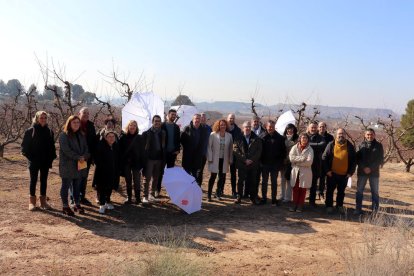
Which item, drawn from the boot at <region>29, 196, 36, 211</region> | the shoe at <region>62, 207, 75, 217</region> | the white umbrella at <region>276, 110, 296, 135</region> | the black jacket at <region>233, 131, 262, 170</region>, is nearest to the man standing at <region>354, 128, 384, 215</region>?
the black jacket at <region>233, 131, 262, 170</region>

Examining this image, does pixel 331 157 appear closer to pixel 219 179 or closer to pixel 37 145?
pixel 219 179

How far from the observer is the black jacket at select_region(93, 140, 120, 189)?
704 centimetres

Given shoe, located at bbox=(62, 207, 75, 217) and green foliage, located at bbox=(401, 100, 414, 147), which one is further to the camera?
A: green foliage, located at bbox=(401, 100, 414, 147)

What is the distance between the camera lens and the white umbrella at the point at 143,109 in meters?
8.74

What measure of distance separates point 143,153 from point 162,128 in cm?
65

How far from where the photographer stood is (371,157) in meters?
7.59

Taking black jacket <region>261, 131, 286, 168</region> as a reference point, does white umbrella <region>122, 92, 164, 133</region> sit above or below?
above

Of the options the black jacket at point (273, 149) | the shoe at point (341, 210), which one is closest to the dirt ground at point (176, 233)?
the shoe at point (341, 210)

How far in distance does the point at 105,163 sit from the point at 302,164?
3.78 m

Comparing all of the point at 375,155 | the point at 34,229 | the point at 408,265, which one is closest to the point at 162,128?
the point at 34,229

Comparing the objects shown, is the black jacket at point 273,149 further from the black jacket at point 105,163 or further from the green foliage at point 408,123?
the green foliage at point 408,123

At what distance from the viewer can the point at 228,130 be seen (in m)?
8.49

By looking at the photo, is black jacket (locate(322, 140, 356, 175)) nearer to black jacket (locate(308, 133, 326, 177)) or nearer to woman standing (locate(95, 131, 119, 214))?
black jacket (locate(308, 133, 326, 177))

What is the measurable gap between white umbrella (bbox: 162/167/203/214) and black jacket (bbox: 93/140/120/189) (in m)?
0.98
